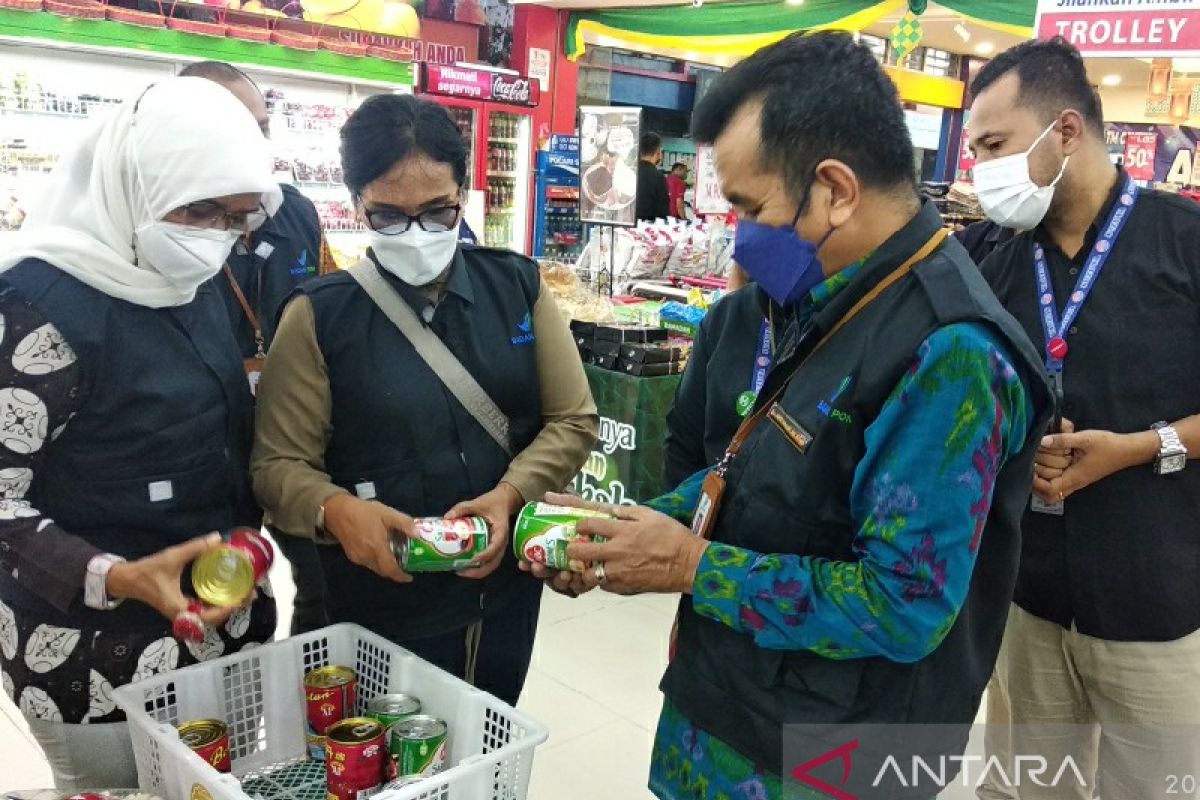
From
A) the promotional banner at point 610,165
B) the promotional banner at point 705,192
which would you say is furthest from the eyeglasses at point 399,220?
the promotional banner at point 610,165

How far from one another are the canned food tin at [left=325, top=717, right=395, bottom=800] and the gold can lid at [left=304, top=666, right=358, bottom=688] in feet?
0.49

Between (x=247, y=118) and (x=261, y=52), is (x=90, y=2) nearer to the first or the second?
(x=261, y=52)

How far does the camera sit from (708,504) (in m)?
1.38

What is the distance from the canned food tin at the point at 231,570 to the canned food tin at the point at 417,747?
0.34 m

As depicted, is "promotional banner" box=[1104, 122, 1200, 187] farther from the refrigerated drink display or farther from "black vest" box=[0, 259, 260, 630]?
"black vest" box=[0, 259, 260, 630]

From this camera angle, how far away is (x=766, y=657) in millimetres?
1319

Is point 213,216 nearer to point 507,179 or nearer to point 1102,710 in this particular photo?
point 1102,710

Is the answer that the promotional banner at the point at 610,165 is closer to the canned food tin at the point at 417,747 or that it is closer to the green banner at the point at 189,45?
the green banner at the point at 189,45

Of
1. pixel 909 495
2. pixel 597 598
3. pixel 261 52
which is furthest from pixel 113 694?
pixel 261 52

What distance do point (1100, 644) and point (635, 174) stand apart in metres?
4.06

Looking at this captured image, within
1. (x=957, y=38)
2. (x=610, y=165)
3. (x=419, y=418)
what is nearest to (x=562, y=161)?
(x=610, y=165)

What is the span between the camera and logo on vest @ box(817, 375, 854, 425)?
1.23 metres

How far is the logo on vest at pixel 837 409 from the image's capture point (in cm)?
123

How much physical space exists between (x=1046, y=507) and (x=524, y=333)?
1.17 meters
